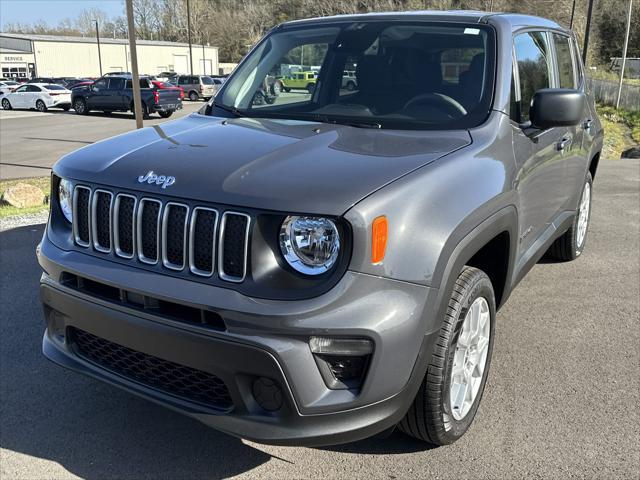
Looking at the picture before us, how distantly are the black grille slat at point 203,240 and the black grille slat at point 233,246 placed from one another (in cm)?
6

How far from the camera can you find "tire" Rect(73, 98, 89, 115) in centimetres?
2873

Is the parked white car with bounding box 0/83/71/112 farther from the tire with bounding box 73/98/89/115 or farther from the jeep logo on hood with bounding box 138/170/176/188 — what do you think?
the jeep logo on hood with bounding box 138/170/176/188

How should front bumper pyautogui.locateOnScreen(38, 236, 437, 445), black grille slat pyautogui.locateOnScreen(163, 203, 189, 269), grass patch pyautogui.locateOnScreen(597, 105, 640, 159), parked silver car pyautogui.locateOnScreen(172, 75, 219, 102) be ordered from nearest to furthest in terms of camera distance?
front bumper pyautogui.locateOnScreen(38, 236, 437, 445)
black grille slat pyautogui.locateOnScreen(163, 203, 189, 269)
grass patch pyautogui.locateOnScreen(597, 105, 640, 159)
parked silver car pyautogui.locateOnScreen(172, 75, 219, 102)

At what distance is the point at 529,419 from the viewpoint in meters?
3.09

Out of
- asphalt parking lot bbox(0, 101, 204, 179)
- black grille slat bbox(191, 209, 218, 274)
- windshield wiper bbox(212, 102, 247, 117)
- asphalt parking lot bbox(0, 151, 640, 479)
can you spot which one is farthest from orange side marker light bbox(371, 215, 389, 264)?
asphalt parking lot bbox(0, 101, 204, 179)

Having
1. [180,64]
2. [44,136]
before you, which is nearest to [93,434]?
[44,136]

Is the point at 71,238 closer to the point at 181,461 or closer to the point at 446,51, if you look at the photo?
the point at 181,461

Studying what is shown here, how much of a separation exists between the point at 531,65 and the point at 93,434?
127 inches

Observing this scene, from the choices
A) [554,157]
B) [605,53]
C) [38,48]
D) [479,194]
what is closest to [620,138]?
[554,157]

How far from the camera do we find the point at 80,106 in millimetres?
28984

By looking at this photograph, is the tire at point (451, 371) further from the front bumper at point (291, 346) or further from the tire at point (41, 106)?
the tire at point (41, 106)

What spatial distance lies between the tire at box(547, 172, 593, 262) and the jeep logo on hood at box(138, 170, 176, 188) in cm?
389

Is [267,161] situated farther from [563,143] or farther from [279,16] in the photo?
[279,16]

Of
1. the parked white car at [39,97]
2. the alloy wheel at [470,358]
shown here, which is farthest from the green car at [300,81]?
the parked white car at [39,97]
